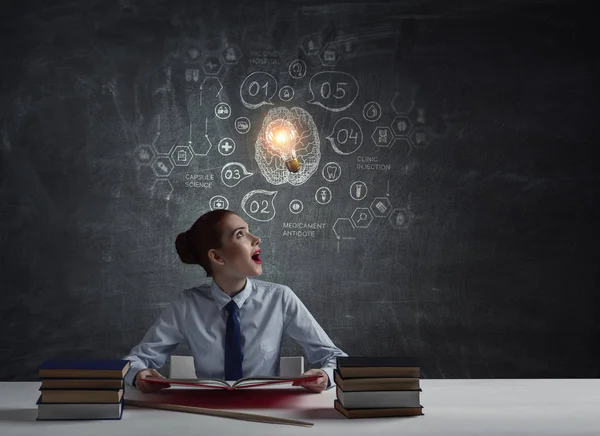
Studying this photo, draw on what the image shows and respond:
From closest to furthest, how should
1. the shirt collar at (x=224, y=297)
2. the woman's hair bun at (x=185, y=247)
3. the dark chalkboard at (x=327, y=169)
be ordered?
the shirt collar at (x=224, y=297)
the woman's hair bun at (x=185, y=247)
the dark chalkboard at (x=327, y=169)

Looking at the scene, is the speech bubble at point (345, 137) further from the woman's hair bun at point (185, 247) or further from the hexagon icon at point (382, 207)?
the woman's hair bun at point (185, 247)

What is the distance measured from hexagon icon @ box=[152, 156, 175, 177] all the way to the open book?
7.00 feet

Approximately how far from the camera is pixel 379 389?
1605 mm

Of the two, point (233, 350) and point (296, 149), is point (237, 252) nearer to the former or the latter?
point (233, 350)

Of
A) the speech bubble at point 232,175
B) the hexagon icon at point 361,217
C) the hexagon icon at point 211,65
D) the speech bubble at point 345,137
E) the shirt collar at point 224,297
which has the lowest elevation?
the shirt collar at point 224,297

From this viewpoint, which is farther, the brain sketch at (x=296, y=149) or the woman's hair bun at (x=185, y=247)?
the brain sketch at (x=296, y=149)

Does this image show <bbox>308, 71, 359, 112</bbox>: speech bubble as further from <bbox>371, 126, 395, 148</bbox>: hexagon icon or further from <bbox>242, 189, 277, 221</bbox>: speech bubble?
<bbox>242, 189, 277, 221</bbox>: speech bubble

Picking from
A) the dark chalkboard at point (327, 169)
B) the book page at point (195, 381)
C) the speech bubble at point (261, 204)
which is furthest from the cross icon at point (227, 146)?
the book page at point (195, 381)

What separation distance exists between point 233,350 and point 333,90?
1.96m

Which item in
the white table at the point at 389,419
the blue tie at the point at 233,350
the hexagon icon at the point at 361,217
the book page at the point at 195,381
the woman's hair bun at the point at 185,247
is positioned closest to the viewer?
the white table at the point at 389,419

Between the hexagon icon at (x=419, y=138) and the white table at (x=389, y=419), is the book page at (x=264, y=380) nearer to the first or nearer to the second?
the white table at (x=389, y=419)

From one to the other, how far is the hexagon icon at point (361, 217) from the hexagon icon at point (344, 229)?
3cm

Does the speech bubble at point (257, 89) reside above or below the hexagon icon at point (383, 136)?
above

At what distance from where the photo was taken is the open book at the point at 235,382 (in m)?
1.70
